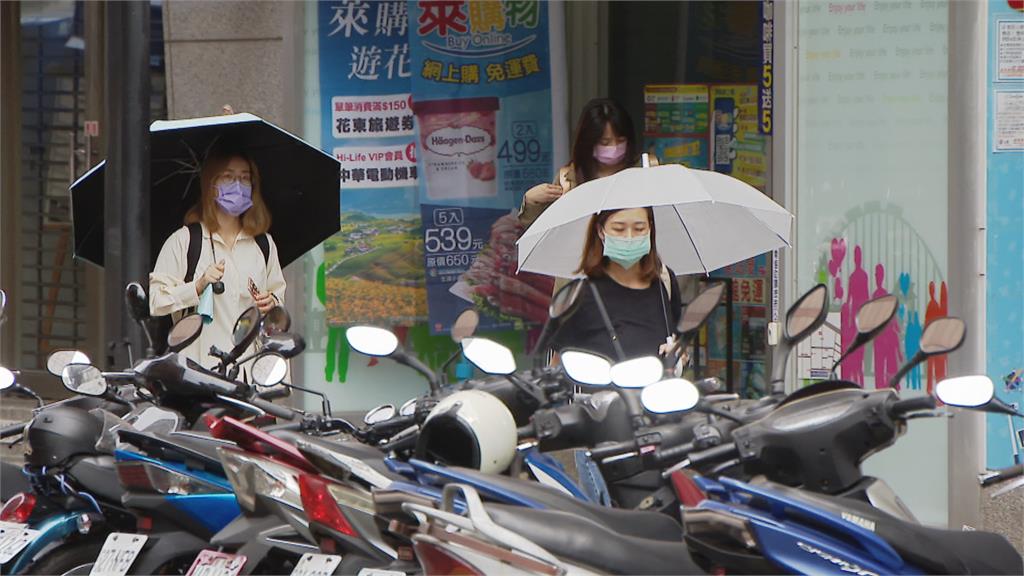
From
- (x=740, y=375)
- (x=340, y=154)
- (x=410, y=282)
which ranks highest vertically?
(x=340, y=154)

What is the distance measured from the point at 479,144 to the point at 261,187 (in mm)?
2181

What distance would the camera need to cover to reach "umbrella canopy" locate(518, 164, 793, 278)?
5.20m

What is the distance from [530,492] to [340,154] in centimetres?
526

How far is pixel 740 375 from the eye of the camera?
8492mm

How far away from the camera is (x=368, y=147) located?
27.9ft

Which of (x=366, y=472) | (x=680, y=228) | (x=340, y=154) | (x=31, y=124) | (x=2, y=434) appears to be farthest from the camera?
(x=31, y=124)

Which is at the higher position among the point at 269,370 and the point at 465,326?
the point at 465,326

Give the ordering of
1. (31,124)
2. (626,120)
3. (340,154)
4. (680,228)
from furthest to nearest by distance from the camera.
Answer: (31,124)
(340,154)
(626,120)
(680,228)

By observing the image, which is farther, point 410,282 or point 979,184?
point 410,282

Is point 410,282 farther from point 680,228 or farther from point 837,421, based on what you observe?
point 837,421

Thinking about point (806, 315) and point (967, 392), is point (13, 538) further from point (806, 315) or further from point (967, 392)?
point (967, 392)

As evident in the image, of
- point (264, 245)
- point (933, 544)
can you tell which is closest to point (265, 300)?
point (264, 245)

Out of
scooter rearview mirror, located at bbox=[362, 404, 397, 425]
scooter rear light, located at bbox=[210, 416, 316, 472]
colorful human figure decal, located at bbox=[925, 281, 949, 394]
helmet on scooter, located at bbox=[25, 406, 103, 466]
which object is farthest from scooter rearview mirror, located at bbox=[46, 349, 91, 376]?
colorful human figure decal, located at bbox=[925, 281, 949, 394]

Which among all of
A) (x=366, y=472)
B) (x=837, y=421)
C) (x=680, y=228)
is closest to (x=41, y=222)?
(x=680, y=228)
